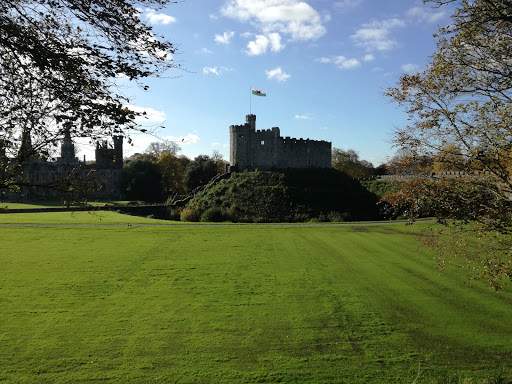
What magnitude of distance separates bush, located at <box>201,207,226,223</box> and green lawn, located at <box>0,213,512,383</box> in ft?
73.2

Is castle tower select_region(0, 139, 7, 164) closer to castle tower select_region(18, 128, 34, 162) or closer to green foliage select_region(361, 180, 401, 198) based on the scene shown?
castle tower select_region(18, 128, 34, 162)

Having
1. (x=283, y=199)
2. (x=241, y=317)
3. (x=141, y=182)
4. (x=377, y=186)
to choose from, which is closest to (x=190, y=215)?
(x=283, y=199)

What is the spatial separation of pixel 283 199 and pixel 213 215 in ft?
30.0

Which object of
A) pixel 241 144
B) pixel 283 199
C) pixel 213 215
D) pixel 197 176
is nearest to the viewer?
pixel 213 215

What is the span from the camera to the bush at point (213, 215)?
44088 mm

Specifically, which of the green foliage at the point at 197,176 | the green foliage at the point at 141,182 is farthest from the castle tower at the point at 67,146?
the green foliage at the point at 141,182

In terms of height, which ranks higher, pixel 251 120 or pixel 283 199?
pixel 251 120

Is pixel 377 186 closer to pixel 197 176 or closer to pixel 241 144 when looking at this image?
pixel 241 144

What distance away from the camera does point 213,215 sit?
44.8m

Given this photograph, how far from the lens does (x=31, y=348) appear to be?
10.4 metres

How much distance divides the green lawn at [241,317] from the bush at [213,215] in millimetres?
22303

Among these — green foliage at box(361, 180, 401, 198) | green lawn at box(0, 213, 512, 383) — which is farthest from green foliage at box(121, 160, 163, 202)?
green lawn at box(0, 213, 512, 383)

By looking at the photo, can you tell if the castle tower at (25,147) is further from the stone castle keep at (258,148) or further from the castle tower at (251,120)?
the castle tower at (251,120)

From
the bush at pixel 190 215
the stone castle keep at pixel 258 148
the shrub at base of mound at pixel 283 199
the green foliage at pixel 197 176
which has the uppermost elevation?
the stone castle keep at pixel 258 148
